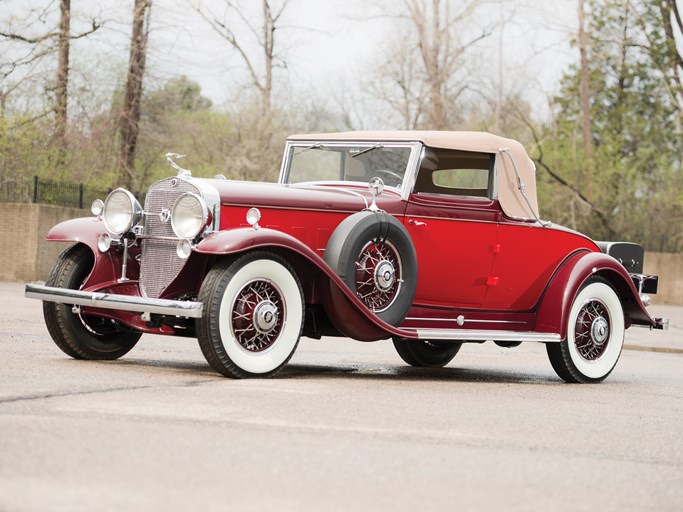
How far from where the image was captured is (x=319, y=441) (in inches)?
210

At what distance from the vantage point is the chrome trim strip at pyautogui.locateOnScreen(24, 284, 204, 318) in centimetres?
748

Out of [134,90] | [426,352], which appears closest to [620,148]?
[134,90]

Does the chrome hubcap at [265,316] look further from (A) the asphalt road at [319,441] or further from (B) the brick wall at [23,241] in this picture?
(B) the brick wall at [23,241]

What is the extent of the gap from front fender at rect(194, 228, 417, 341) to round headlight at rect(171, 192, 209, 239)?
0.24 m

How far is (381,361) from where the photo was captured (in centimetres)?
1098

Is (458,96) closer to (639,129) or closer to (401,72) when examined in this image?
(401,72)

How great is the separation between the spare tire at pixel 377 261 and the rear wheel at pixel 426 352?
180 centimetres

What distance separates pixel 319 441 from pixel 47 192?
22044 millimetres

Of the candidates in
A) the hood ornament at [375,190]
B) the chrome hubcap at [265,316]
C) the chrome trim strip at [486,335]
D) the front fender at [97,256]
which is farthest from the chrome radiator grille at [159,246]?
the chrome trim strip at [486,335]

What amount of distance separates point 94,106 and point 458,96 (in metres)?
13.8

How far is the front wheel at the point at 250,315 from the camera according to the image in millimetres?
7562

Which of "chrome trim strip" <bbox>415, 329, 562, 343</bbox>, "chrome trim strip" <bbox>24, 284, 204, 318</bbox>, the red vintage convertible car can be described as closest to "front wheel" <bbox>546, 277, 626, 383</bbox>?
the red vintage convertible car

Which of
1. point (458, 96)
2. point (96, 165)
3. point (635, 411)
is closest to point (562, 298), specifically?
point (635, 411)

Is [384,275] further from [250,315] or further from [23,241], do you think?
[23,241]
